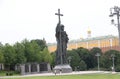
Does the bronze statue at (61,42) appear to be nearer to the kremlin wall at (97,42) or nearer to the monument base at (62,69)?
the monument base at (62,69)

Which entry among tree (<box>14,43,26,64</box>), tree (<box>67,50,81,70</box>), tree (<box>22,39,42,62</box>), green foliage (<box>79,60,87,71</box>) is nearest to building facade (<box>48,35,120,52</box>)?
tree (<box>67,50,81,70</box>)

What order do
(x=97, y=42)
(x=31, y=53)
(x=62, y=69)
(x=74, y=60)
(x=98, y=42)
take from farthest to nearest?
(x=97, y=42) < (x=98, y=42) < (x=74, y=60) < (x=31, y=53) < (x=62, y=69)

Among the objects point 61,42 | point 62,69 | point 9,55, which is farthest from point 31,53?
point 62,69

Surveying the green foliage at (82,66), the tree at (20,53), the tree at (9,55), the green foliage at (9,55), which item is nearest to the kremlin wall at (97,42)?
the green foliage at (82,66)

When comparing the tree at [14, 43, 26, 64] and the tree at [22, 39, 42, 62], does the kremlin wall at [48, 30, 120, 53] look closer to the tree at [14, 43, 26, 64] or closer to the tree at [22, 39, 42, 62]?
the tree at [22, 39, 42, 62]

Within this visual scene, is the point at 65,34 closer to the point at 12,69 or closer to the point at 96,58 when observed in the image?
the point at 12,69

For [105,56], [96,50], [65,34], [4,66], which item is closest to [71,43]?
[96,50]

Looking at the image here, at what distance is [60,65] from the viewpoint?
176ft

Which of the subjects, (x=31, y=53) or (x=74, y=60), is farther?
(x=74, y=60)

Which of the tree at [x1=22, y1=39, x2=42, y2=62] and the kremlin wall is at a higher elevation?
the kremlin wall

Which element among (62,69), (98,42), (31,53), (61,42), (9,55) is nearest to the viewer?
(62,69)

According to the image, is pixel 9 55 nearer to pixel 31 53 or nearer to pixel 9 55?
pixel 9 55

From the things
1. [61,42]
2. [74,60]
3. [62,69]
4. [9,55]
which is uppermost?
[61,42]

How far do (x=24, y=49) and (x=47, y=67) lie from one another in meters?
11.8
